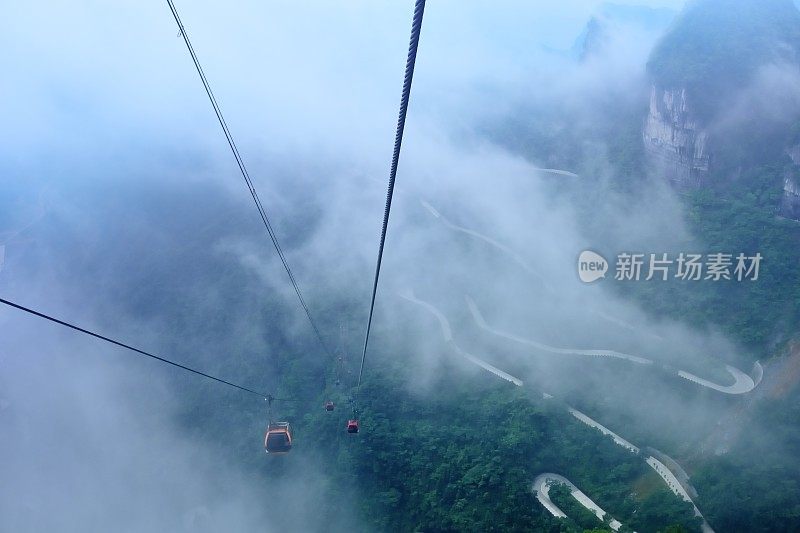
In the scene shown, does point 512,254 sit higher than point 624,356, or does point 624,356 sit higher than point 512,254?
point 512,254

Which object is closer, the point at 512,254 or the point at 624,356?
the point at 624,356

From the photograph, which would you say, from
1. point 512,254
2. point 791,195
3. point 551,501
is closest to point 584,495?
point 551,501

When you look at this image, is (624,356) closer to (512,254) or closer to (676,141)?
(512,254)

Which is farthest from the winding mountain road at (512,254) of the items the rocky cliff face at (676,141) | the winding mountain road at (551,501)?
the rocky cliff face at (676,141)

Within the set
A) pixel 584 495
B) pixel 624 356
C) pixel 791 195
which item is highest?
pixel 791 195

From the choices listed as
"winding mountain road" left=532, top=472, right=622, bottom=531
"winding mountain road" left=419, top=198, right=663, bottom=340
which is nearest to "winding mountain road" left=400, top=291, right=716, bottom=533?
"winding mountain road" left=532, top=472, right=622, bottom=531

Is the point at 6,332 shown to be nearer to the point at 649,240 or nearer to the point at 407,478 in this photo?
the point at 407,478

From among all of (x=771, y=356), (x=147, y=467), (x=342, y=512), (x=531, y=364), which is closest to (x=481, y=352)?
(x=531, y=364)

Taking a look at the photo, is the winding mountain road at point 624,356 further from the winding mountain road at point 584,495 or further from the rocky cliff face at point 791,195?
the rocky cliff face at point 791,195

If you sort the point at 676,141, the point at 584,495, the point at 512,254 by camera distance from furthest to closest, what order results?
the point at 512,254 < the point at 676,141 < the point at 584,495
